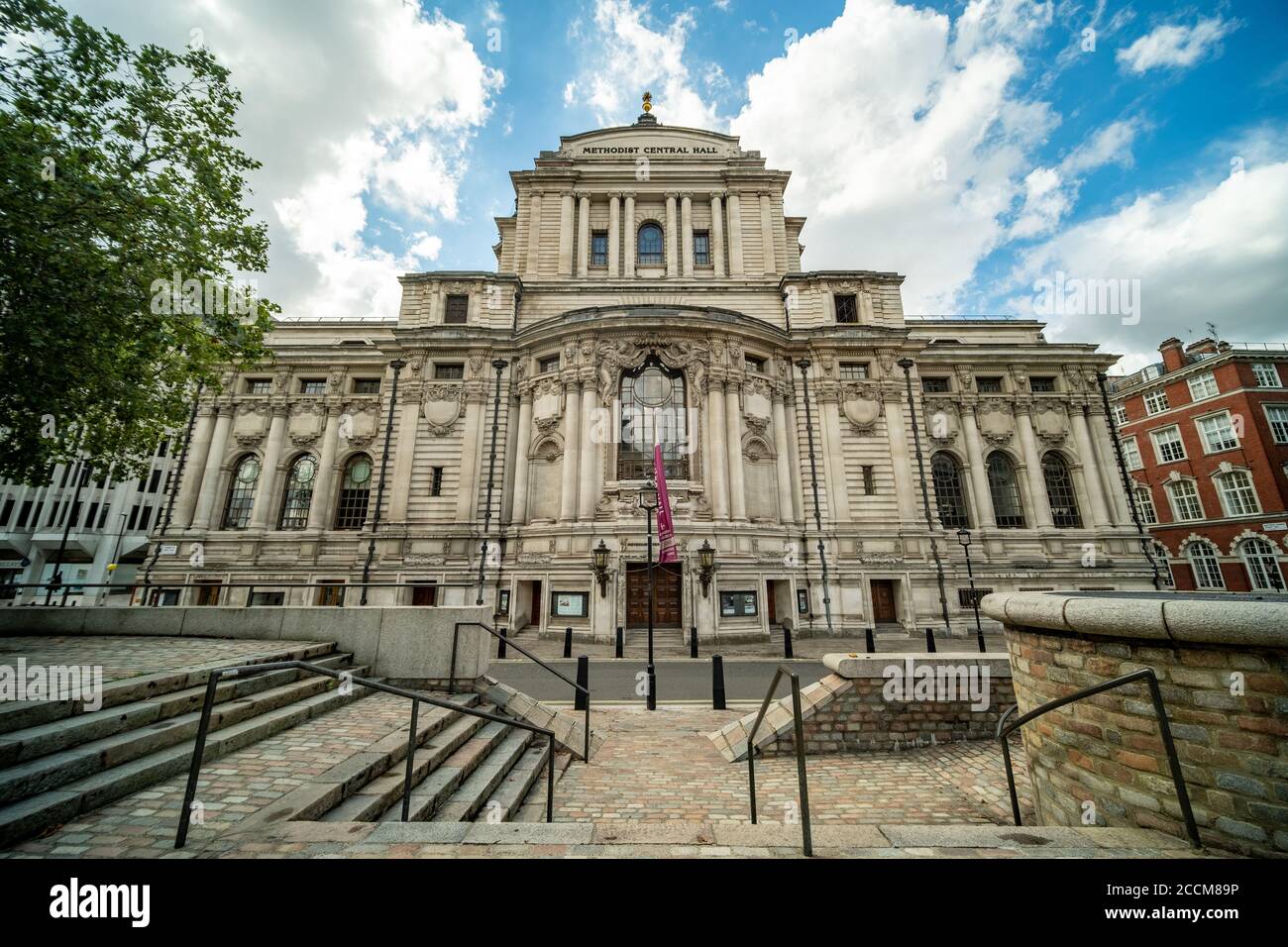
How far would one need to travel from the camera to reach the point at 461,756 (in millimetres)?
5805

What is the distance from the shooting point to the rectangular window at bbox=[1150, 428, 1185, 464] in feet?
99.3

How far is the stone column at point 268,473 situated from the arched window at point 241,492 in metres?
0.49

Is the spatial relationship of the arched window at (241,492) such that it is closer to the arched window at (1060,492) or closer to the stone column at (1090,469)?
the arched window at (1060,492)

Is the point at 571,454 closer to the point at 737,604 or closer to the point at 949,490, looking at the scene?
the point at 737,604

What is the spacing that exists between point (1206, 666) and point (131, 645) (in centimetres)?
1422

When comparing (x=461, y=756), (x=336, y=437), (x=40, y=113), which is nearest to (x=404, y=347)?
(x=336, y=437)

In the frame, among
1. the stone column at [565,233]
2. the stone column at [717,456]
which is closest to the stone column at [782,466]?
the stone column at [717,456]

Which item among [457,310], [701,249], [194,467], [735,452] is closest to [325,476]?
[194,467]

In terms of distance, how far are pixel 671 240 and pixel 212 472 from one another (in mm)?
26975

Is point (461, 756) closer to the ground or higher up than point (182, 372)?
closer to the ground

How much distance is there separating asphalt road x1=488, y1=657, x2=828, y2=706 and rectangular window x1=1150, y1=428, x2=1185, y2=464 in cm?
3479

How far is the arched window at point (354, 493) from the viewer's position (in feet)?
76.0

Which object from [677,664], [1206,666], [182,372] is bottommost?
[677,664]
